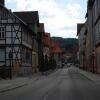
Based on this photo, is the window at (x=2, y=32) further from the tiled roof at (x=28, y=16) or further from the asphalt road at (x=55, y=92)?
the asphalt road at (x=55, y=92)

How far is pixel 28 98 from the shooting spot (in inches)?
802

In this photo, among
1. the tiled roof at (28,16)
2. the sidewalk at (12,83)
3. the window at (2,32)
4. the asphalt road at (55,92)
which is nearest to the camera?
the asphalt road at (55,92)

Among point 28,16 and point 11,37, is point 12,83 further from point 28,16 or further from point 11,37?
point 28,16

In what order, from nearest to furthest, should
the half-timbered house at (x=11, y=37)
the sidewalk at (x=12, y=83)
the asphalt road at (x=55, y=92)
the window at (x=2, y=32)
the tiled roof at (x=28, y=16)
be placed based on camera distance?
1. the asphalt road at (x=55, y=92)
2. the sidewalk at (x=12, y=83)
3. the half-timbered house at (x=11, y=37)
4. the window at (x=2, y=32)
5. the tiled roof at (x=28, y=16)

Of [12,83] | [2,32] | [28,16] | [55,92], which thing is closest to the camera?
[55,92]

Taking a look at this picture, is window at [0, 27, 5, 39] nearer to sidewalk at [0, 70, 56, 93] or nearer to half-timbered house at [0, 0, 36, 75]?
half-timbered house at [0, 0, 36, 75]

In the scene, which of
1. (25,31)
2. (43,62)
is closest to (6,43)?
(25,31)

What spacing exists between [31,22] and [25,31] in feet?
34.6

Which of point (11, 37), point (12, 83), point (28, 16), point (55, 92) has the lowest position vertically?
point (55, 92)

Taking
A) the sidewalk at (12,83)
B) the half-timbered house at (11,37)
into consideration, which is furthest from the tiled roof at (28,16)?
the sidewalk at (12,83)

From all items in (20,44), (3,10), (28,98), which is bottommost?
(28,98)

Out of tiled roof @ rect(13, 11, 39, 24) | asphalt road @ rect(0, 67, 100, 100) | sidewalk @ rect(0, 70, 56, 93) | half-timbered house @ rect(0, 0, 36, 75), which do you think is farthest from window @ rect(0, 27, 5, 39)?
asphalt road @ rect(0, 67, 100, 100)

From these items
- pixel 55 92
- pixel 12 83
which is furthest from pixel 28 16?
pixel 55 92

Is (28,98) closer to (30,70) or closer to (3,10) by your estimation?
(3,10)
